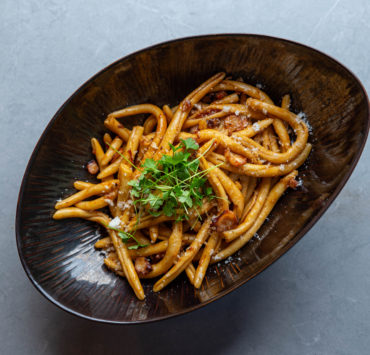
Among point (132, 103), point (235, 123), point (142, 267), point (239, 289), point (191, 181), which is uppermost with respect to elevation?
point (132, 103)

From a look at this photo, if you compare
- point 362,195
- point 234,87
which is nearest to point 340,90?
point 234,87

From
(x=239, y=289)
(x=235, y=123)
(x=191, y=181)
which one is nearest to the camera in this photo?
(x=191, y=181)

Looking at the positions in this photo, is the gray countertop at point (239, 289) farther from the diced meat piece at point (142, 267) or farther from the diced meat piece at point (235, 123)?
the diced meat piece at point (235, 123)

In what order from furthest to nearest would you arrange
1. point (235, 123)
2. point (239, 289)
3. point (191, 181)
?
point (239, 289), point (235, 123), point (191, 181)

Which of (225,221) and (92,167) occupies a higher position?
(92,167)

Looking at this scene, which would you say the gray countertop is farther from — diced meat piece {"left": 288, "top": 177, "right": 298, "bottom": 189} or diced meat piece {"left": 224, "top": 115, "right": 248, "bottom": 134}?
diced meat piece {"left": 224, "top": 115, "right": 248, "bottom": 134}

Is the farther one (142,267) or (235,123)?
(235,123)

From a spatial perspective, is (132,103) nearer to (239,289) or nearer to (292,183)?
(292,183)

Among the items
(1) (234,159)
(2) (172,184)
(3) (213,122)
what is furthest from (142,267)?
(3) (213,122)

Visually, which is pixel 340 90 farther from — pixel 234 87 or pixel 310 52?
pixel 234 87
